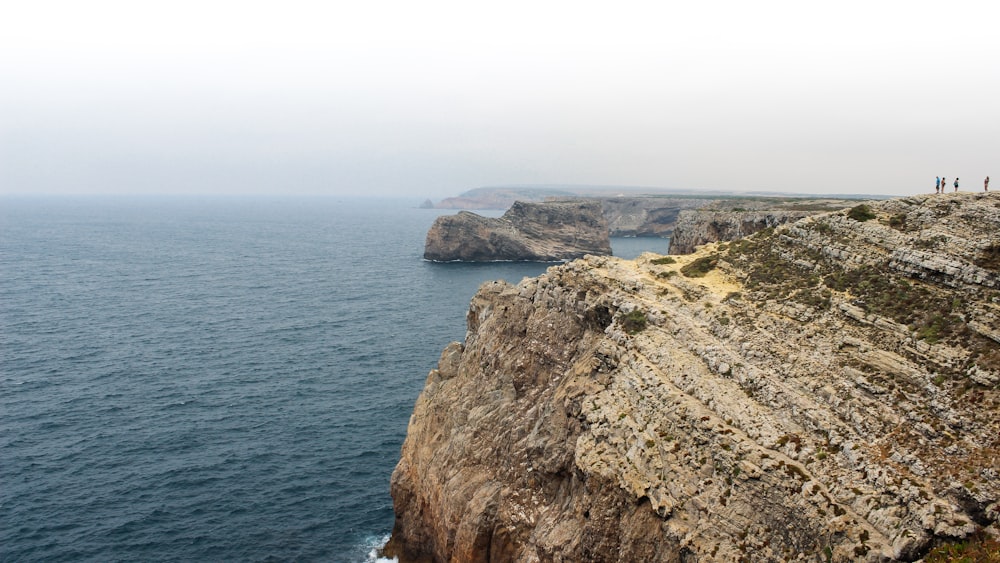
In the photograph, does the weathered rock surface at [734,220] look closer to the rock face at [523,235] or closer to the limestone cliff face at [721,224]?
the limestone cliff face at [721,224]

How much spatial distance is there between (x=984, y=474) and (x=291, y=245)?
19506 cm

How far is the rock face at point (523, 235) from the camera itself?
538 feet

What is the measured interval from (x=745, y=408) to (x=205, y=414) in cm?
5108

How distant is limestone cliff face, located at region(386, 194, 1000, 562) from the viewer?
2023 cm

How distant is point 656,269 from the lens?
37438 millimetres

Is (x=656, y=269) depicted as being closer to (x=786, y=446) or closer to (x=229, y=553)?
(x=786, y=446)

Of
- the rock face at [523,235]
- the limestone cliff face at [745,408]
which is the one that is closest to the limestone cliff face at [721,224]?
the limestone cliff face at [745,408]

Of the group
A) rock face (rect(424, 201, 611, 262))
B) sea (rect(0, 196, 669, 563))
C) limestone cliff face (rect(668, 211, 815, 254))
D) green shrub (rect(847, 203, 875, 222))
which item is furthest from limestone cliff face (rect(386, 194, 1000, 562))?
rock face (rect(424, 201, 611, 262))

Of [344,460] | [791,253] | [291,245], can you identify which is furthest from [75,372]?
[291,245]

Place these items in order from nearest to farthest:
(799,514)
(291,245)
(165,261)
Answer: (799,514), (165,261), (291,245)

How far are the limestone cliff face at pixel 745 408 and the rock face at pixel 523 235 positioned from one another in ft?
412

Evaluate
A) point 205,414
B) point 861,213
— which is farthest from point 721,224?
point 205,414

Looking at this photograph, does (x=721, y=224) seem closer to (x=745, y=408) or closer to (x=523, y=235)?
(x=745, y=408)

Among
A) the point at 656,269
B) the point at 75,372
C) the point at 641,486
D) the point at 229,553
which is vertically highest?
the point at 656,269
